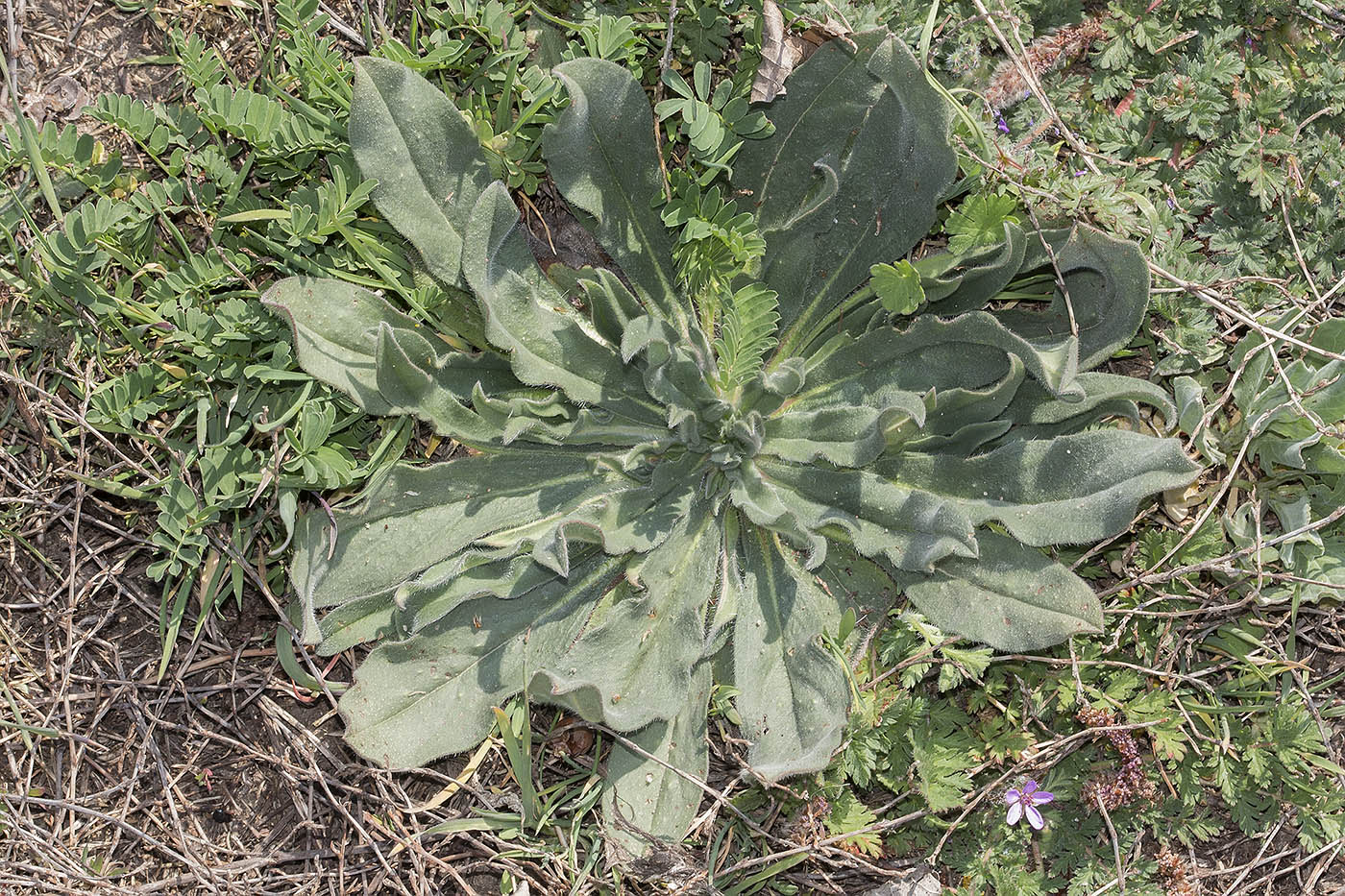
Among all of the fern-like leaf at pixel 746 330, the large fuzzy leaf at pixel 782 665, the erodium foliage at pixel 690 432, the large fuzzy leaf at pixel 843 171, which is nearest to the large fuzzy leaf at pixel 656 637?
the erodium foliage at pixel 690 432

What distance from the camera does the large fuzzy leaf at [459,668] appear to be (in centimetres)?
312

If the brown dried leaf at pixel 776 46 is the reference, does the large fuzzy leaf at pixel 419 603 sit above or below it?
below

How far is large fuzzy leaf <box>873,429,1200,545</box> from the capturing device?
9.13 feet

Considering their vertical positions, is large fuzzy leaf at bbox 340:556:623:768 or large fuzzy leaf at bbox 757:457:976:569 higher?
large fuzzy leaf at bbox 757:457:976:569

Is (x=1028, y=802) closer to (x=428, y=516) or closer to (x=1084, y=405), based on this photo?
(x=1084, y=405)

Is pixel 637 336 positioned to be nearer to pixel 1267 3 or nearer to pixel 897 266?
pixel 897 266

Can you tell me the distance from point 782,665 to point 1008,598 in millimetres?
648

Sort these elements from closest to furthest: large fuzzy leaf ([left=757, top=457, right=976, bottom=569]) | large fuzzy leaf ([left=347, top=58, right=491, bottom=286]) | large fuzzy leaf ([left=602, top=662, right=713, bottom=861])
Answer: large fuzzy leaf ([left=757, top=457, right=976, bottom=569])
large fuzzy leaf ([left=347, top=58, right=491, bottom=286])
large fuzzy leaf ([left=602, top=662, right=713, bottom=861])

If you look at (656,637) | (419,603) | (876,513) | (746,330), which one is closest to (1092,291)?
(876,513)

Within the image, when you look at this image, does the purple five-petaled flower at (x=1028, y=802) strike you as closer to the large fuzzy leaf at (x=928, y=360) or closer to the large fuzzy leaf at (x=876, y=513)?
the large fuzzy leaf at (x=876, y=513)

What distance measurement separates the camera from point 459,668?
318cm

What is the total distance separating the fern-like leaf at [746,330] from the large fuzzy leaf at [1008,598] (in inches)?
30.7

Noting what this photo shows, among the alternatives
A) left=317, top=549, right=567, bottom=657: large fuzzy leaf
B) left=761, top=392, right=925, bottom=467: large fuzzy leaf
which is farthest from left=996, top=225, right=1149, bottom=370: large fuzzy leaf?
left=317, top=549, right=567, bottom=657: large fuzzy leaf

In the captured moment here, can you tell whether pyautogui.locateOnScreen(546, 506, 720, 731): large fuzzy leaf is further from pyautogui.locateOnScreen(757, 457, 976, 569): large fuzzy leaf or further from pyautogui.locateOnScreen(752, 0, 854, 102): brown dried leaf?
pyautogui.locateOnScreen(752, 0, 854, 102): brown dried leaf
